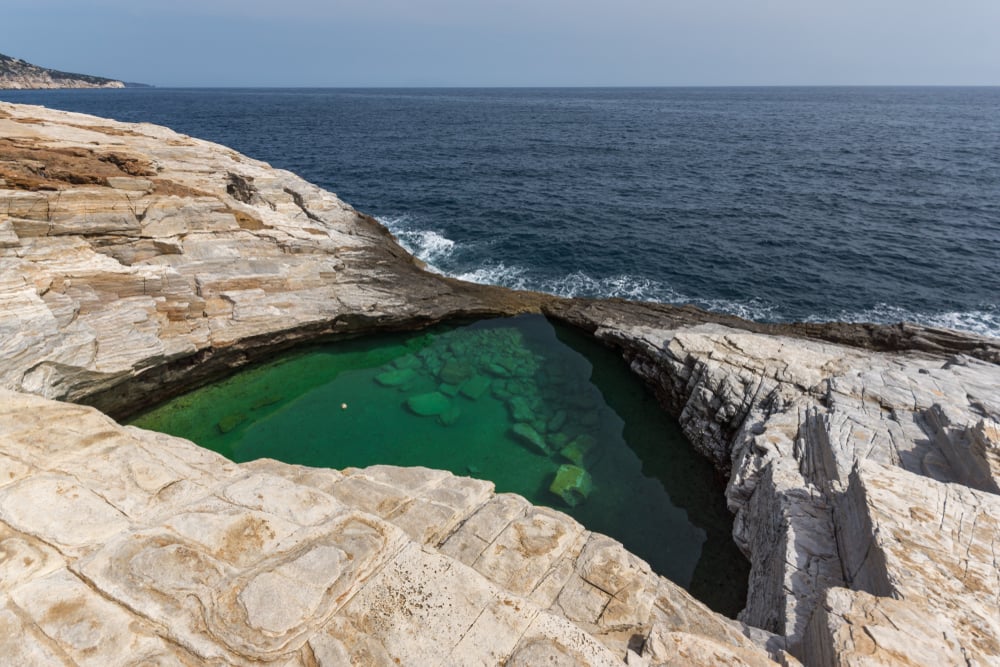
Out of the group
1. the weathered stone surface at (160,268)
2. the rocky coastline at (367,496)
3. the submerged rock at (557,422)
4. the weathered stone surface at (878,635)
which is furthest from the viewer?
the submerged rock at (557,422)

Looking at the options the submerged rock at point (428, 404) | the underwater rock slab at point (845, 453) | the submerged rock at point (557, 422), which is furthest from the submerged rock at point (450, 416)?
the underwater rock slab at point (845, 453)

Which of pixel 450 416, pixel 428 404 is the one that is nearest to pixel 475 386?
pixel 450 416

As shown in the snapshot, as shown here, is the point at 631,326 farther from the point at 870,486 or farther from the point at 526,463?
the point at 870,486

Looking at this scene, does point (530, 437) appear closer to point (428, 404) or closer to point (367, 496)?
point (428, 404)

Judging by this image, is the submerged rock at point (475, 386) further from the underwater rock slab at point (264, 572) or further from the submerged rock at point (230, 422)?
the underwater rock slab at point (264, 572)

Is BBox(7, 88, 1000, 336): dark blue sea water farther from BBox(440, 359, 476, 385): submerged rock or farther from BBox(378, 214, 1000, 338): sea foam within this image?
BBox(440, 359, 476, 385): submerged rock
